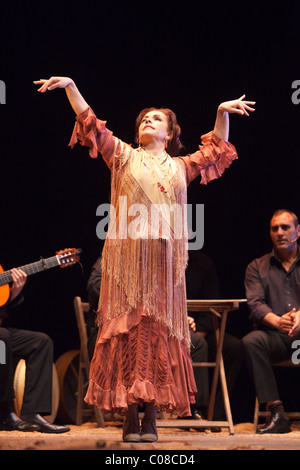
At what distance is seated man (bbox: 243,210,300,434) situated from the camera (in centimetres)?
349

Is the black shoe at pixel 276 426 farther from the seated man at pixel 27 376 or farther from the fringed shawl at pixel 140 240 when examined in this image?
the fringed shawl at pixel 140 240

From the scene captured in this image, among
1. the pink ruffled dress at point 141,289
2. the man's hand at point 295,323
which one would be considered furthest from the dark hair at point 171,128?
the man's hand at point 295,323

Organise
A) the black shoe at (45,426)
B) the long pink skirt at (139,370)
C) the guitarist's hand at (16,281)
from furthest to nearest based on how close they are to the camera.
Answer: the guitarist's hand at (16,281)
the black shoe at (45,426)
the long pink skirt at (139,370)

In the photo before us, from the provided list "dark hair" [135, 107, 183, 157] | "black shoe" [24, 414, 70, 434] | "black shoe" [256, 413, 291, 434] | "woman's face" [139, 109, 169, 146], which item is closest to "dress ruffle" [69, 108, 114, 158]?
"woman's face" [139, 109, 169, 146]

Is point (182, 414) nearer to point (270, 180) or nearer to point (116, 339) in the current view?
point (116, 339)

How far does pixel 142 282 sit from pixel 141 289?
3cm

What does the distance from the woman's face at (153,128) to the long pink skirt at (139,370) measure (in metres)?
0.70

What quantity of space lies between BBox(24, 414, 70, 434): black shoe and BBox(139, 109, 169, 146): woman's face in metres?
1.59

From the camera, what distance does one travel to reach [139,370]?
2207 millimetres

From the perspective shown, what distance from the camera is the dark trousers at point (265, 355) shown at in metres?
3.50

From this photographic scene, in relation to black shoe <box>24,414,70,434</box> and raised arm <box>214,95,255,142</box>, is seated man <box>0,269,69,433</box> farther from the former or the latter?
raised arm <box>214,95,255,142</box>

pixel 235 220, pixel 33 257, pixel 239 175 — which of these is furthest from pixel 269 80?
pixel 33 257

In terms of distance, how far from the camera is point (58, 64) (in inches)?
163

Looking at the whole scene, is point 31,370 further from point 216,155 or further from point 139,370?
point 216,155
